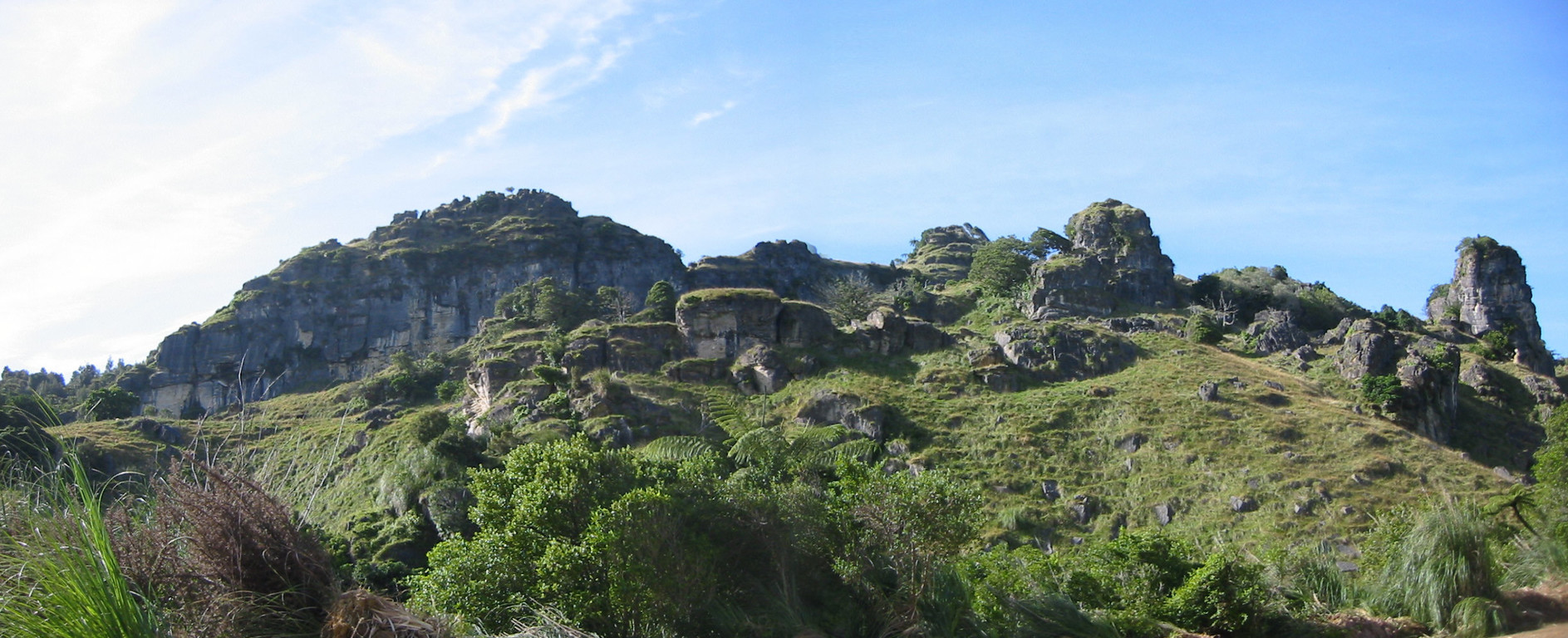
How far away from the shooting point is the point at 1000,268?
69.2 meters

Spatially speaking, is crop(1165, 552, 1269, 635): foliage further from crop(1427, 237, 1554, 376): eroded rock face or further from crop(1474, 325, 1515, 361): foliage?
crop(1427, 237, 1554, 376): eroded rock face

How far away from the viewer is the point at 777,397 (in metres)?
46.9

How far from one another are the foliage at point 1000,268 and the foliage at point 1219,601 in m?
50.3

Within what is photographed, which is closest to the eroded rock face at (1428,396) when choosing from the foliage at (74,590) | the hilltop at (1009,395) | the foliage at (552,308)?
the hilltop at (1009,395)

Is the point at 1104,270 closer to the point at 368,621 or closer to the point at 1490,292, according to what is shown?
the point at 1490,292

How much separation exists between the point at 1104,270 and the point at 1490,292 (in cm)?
2783

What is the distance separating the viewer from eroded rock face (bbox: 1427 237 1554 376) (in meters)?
68.4

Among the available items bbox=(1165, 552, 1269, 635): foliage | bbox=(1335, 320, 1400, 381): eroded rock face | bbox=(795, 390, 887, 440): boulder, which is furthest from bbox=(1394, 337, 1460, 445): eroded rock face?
bbox=(1165, 552, 1269, 635): foliage

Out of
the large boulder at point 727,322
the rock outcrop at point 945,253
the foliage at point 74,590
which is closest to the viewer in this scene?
the foliage at point 74,590

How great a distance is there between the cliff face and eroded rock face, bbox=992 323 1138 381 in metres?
45.8

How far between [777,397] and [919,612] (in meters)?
32.4

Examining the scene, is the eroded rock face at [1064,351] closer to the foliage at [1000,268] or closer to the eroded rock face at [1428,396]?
the eroded rock face at [1428,396]

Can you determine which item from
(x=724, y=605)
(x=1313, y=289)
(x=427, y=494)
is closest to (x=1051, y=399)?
(x=427, y=494)

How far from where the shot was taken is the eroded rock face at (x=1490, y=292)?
225 ft
